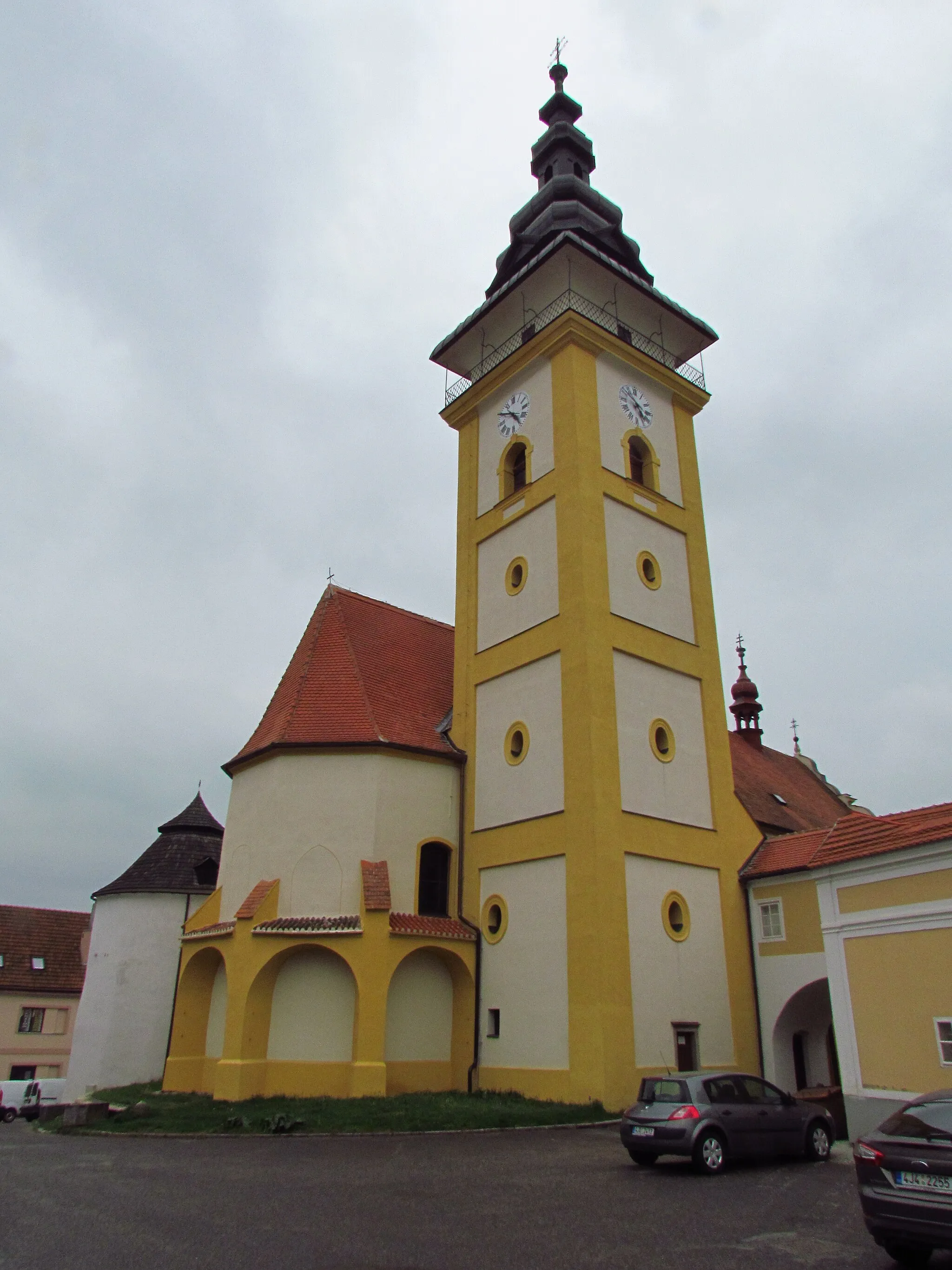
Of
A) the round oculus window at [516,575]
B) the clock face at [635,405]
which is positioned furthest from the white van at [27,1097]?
the clock face at [635,405]

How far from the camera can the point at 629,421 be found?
2352 centimetres

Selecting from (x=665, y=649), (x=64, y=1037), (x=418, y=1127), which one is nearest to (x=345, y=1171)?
(x=418, y=1127)

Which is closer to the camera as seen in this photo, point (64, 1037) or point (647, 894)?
point (647, 894)

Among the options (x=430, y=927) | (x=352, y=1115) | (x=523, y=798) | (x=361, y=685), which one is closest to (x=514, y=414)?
(x=361, y=685)

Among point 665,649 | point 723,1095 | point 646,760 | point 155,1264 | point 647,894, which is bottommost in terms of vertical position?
point 155,1264

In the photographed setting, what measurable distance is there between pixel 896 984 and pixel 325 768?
38.1ft

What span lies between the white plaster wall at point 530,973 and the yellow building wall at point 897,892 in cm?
598

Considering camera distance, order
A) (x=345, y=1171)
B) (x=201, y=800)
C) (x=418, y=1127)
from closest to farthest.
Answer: (x=345, y=1171) < (x=418, y=1127) < (x=201, y=800)

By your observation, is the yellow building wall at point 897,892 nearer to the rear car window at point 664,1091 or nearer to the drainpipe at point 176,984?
the rear car window at point 664,1091

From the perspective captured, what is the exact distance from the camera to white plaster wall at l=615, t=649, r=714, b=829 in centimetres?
1930

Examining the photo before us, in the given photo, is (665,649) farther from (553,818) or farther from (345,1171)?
(345,1171)

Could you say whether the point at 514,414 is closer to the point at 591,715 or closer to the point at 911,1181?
the point at 591,715

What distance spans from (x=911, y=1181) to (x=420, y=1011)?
13341mm

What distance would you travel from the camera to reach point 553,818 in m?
18.7
